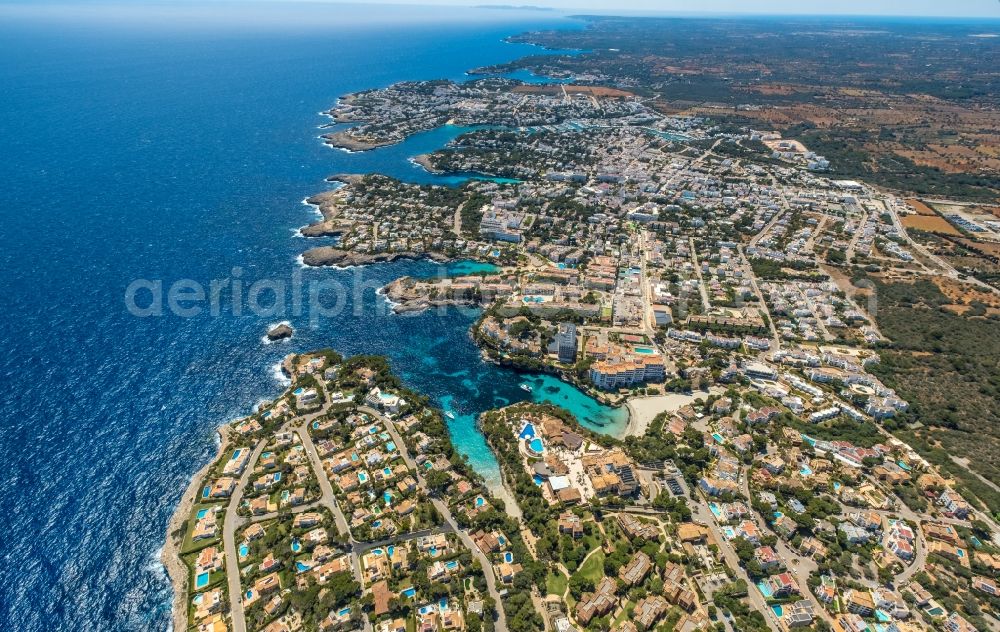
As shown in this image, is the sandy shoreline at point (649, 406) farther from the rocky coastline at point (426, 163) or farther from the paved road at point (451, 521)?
the rocky coastline at point (426, 163)

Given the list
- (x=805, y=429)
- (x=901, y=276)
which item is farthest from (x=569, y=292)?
(x=901, y=276)

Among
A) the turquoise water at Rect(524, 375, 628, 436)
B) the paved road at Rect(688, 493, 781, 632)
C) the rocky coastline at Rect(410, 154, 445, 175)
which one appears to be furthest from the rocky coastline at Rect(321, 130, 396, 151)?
the paved road at Rect(688, 493, 781, 632)

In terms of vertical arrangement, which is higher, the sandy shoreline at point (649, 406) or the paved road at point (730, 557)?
the sandy shoreline at point (649, 406)

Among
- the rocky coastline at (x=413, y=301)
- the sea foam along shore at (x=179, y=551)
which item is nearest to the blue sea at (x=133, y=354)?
the sea foam along shore at (x=179, y=551)

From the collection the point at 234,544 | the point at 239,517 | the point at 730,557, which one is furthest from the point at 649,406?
the point at 234,544

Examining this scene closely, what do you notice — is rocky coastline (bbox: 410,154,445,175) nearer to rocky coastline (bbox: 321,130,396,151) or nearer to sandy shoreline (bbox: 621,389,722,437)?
rocky coastline (bbox: 321,130,396,151)

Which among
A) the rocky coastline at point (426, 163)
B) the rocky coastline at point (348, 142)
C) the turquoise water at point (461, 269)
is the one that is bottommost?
the turquoise water at point (461, 269)
